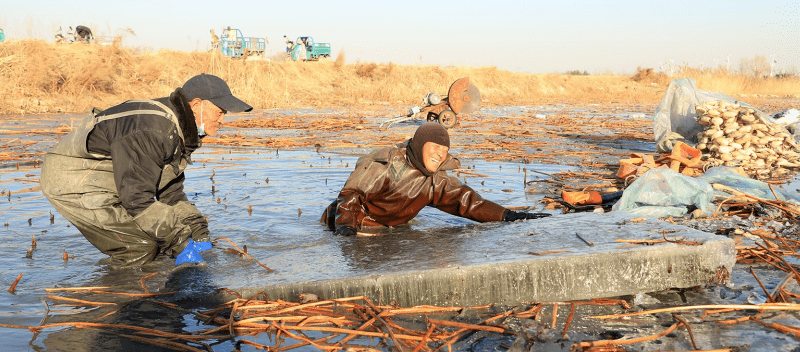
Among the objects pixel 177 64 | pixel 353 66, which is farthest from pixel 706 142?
pixel 353 66

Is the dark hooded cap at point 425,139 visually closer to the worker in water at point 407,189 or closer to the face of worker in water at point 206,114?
the worker in water at point 407,189

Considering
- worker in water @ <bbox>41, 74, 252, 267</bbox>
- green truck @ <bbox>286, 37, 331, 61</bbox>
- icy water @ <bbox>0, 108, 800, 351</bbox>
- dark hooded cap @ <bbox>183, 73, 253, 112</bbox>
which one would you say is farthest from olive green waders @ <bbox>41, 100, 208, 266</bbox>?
green truck @ <bbox>286, 37, 331, 61</bbox>

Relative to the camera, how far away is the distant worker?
30859mm

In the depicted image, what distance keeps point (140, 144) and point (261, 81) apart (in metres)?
24.6

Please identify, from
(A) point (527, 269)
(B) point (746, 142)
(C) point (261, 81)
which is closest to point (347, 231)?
(A) point (527, 269)

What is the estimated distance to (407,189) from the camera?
4.69m

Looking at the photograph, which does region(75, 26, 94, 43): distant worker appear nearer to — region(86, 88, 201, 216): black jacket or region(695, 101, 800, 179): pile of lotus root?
region(695, 101, 800, 179): pile of lotus root

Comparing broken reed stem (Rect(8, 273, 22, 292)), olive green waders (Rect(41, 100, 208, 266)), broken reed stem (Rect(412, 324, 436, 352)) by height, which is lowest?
broken reed stem (Rect(8, 273, 22, 292))

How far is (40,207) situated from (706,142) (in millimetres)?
8031

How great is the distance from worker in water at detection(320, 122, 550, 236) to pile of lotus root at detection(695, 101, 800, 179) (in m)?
4.59

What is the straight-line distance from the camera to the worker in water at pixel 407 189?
450 cm

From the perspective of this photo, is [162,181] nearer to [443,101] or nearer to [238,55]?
[443,101]

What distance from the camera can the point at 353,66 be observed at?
38625mm

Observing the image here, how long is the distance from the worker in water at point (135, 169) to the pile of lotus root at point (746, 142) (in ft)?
21.6
